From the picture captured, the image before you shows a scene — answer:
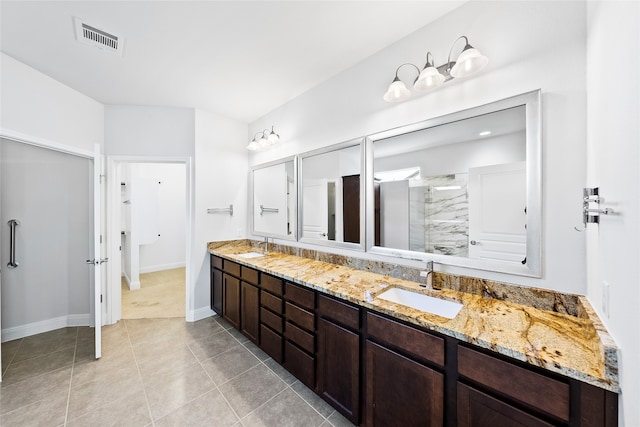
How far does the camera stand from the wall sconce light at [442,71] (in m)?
1.40

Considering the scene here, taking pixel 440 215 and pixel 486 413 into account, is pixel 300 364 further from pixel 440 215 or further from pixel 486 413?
pixel 440 215

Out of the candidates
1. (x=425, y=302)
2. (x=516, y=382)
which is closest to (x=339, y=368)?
(x=425, y=302)

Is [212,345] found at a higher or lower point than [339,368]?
lower

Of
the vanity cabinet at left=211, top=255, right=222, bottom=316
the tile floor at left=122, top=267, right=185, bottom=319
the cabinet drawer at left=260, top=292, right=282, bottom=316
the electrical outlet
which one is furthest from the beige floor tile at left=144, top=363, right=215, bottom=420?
the electrical outlet

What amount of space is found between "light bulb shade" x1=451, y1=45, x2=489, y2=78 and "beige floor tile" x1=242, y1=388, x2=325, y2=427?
7.84 feet

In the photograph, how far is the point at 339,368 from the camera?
1.62 m

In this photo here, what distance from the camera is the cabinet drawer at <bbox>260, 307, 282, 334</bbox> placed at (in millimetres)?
2107

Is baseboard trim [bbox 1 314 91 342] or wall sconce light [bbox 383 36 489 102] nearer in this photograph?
wall sconce light [bbox 383 36 489 102]

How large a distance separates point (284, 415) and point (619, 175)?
2.14 metres

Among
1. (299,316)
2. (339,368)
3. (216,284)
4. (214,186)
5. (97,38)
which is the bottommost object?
(339,368)

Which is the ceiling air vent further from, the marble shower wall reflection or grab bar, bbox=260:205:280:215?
the marble shower wall reflection

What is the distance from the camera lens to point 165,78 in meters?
2.47

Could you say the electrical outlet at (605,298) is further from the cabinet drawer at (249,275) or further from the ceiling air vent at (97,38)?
the ceiling air vent at (97,38)

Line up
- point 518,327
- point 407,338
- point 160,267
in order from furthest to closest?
point 160,267
point 407,338
point 518,327
